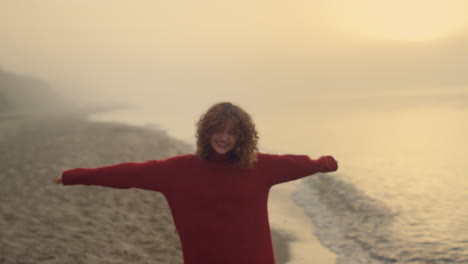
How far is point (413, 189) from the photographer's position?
1325 centimetres

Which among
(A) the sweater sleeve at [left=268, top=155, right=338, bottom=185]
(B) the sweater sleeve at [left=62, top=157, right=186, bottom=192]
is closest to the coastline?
(A) the sweater sleeve at [left=268, top=155, right=338, bottom=185]

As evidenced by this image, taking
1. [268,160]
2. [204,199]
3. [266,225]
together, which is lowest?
[266,225]

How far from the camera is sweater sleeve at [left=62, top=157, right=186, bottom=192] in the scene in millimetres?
2895

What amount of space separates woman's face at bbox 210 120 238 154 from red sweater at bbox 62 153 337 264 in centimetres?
7

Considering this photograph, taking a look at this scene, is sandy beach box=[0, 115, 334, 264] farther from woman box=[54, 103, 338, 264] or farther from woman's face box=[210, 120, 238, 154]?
woman's face box=[210, 120, 238, 154]

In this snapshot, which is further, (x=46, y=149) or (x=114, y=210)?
(x=46, y=149)

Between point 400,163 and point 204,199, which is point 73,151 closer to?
point 400,163

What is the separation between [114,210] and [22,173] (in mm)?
4439

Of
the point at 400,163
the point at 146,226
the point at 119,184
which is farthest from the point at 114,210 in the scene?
the point at 400,163

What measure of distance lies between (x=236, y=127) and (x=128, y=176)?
2.64 ft

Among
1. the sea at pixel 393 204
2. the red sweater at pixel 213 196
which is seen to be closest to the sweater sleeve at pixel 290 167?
the red sweater at pixel 213 196

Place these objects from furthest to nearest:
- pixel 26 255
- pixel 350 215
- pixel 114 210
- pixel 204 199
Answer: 1. pixel 350 215
2. pixel 114 210
3. pixel 26 255
4. pixel 204 199

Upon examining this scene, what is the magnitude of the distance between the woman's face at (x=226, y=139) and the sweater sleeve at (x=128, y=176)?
0.33 meters

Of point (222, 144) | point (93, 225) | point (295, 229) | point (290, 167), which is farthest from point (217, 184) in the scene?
point (295, 229)
